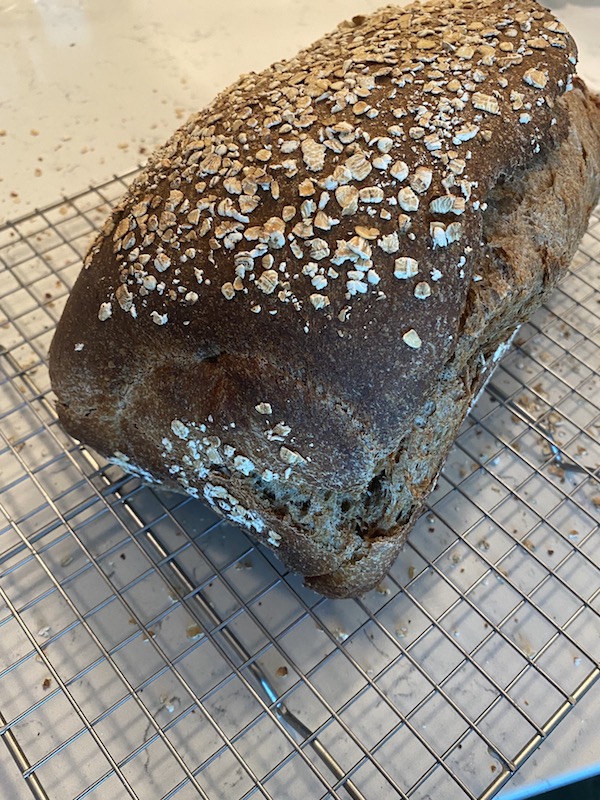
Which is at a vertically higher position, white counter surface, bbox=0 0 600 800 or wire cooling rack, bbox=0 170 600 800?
white counter surface, bbox=0 0 600 800

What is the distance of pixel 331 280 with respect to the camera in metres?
0.80

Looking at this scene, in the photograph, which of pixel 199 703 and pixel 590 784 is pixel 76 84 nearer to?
pixel 199 703

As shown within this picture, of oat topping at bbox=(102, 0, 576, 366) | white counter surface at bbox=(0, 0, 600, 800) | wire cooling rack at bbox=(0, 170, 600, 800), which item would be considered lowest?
wire cooling rack at bbox=(0, 170, 600, 800)

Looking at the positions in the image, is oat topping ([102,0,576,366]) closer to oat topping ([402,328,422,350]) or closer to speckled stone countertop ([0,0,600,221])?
oat topping ([402,328,422,350])

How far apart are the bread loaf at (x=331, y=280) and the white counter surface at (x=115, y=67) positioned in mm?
723

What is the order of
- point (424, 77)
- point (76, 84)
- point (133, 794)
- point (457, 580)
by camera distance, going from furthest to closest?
point (76, 84) → point (457, 580) → point (424, 77) → point (133, 794)

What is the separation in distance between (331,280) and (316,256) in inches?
1.3

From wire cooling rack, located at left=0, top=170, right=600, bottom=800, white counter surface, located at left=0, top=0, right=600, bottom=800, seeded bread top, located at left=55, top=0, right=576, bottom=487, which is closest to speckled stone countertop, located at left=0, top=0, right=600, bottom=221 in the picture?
white counter surface, located at left=0, top=0, right=600, bottom=800

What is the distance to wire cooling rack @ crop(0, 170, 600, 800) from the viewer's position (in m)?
0.88

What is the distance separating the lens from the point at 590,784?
0.96 m

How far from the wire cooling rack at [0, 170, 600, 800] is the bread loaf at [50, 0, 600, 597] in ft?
0.33

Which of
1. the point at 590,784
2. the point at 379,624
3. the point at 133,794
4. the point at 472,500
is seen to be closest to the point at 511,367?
the point at 472,500

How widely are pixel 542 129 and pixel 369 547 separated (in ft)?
2.04

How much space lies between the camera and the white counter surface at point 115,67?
161 cm
